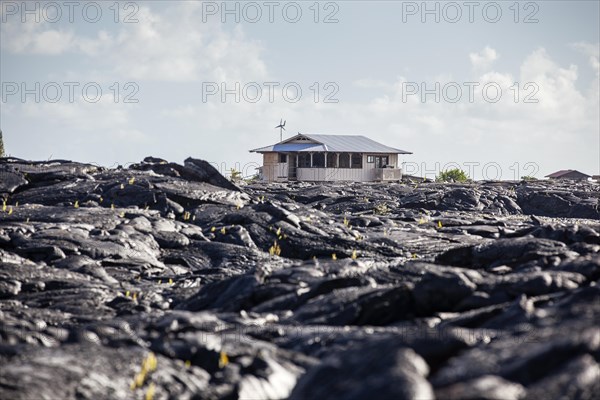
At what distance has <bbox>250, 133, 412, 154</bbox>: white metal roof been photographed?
6725 cm

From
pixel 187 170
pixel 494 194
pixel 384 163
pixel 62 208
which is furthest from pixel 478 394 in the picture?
pixel 384 163

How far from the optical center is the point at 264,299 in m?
16.6

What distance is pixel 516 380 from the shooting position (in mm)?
8914

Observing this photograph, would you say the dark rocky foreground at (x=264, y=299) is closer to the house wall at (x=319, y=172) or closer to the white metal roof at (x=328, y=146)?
the house wall at (x=319, y=172)

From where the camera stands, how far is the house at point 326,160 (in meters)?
66.6

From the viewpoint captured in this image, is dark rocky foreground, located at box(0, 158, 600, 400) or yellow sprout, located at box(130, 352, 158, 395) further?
yellow sprout, located at box(130, 352, 158, 395)

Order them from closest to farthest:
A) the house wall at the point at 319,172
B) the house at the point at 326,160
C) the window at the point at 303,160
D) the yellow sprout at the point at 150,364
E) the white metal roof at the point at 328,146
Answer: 1. the yellow sprout at the point at 150,364
2. the house wall at the point at 319,172
3. the house at the point at 326,160
4. the white metal roof at the point at 328,146
5. the window at the point at 303,160

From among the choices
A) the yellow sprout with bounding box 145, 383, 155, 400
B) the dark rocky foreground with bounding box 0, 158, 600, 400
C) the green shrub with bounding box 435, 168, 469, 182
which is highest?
the green shrub with bounding box 435, 168, 469, 182

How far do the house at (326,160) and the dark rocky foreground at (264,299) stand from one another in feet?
95.7

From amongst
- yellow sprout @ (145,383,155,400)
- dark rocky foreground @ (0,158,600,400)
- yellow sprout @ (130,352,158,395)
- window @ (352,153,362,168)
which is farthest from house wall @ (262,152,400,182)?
yellow sprout @ (145,383,155,400)

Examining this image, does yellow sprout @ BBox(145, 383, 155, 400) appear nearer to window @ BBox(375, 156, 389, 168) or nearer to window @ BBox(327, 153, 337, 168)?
window @ BBox(327, 153, 337, 168)

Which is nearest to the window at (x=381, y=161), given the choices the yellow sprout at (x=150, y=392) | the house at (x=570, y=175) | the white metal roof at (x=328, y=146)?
the white metal roof at (x=328, y=146)

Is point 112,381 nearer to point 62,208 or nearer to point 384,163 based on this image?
point 62,208

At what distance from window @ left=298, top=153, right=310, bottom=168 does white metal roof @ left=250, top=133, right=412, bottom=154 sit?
27.0 inches
